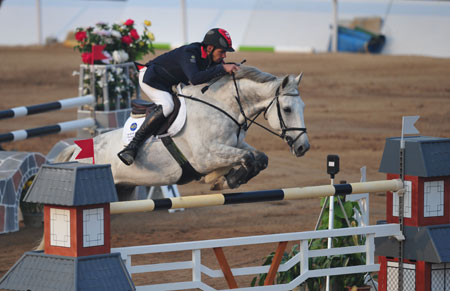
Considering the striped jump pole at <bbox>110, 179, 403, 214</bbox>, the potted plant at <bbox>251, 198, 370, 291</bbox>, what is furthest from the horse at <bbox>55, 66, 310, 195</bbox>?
the striped jump pole at <bbox>110, 179, 403, 214</bbox>

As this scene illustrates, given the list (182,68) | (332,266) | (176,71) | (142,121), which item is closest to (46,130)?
(142,121)

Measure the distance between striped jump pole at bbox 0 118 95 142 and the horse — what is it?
2.59 m

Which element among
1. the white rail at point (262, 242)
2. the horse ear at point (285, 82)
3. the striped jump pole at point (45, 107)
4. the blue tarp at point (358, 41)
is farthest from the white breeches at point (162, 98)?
the blue tarp at point (358, 41)

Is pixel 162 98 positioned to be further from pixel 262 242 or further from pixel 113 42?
pixel 113 42

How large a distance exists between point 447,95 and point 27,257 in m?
12.6

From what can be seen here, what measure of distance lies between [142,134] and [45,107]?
3061 millimetres

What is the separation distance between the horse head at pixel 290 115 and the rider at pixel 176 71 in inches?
14.0

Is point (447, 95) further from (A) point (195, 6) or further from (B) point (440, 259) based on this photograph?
(B) point (440, 259)

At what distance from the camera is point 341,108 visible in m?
15.7

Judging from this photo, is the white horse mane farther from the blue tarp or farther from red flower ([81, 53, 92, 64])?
the blue tarp

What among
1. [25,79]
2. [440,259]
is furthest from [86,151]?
[25,79]

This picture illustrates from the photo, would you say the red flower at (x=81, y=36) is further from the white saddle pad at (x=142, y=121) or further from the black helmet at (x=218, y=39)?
the black helmet at (x=218, y=39)

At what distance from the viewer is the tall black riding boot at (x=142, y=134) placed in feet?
20.5

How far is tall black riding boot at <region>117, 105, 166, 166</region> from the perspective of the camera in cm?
626
